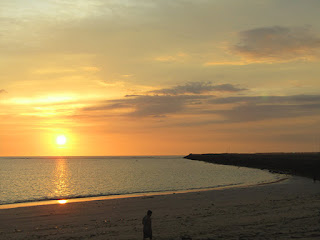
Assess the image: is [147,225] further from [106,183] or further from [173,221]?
[106,183]

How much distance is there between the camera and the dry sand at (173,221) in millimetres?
19562

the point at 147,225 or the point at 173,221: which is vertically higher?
the point at 147,225

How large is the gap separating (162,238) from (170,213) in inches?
379

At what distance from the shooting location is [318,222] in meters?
20.7

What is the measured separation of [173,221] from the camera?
79.7ft

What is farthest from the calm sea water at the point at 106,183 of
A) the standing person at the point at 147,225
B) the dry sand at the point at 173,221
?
the standing person at the point at 147,225

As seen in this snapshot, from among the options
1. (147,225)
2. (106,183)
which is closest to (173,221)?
(147,225)

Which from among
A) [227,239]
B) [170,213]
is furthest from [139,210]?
[227,239]

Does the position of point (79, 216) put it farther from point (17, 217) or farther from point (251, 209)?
point (251, 209)

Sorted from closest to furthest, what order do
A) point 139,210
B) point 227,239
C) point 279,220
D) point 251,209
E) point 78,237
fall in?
point 227,239 < point 78,237 < point 279,220 < point 251,209 < point 139,210

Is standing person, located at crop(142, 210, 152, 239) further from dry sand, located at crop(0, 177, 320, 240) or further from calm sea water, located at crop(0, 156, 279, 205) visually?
calm sea water, located at crop(0, 156, 279, 205)

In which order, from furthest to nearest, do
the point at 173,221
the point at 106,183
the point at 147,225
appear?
the point at 106,183 < the point at 173,221 < the point at 147,225

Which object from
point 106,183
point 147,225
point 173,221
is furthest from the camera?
point 106,183

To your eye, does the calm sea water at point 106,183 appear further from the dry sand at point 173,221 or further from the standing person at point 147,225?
the standing person at point 147,225
